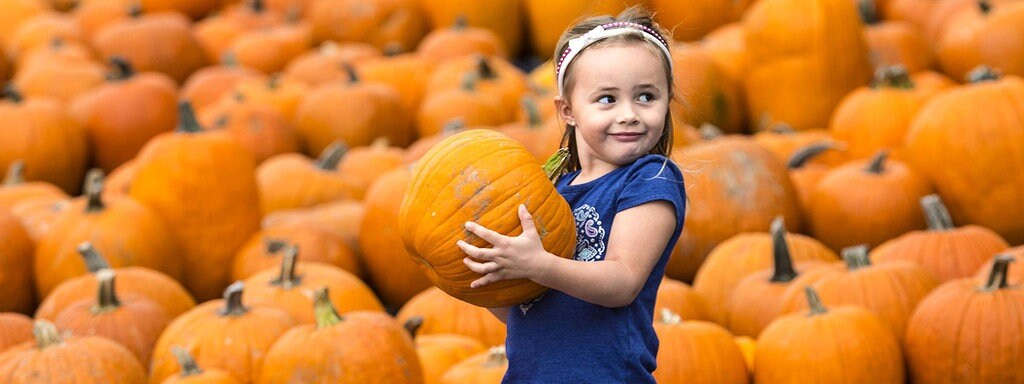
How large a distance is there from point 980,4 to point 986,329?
3.31 metres

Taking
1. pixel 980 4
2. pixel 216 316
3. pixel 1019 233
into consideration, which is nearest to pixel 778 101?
pixel 980 4

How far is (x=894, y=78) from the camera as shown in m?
6.49

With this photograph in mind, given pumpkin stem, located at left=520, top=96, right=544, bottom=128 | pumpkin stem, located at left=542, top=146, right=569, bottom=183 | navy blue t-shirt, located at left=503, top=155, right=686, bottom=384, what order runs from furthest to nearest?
pumpkin stem, located at left=520, top=96, right=544, bottom=128 < pumpkin stem, located at left=542, top=146, right=569, bottom=183 < navy blue t-shirt, located at left=503, top=155, right=686, bottom=384

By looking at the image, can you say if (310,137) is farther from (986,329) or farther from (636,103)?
(636,103)

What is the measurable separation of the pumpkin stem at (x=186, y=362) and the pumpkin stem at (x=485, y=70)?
155 inches

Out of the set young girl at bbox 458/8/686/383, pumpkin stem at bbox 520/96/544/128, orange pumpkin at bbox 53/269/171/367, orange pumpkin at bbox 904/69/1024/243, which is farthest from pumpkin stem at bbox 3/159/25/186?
young girl at bbox 458/8/686/383

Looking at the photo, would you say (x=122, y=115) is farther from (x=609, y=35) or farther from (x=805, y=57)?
(x=609, y=35)

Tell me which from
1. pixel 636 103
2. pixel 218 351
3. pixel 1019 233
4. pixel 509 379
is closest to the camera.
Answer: pixel 636 103

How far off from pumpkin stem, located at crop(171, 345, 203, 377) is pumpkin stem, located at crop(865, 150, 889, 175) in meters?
3.10

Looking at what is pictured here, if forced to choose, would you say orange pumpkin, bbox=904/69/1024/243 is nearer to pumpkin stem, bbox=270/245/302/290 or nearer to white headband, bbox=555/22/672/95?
pumpkin stem, bbox=270/245/302/290

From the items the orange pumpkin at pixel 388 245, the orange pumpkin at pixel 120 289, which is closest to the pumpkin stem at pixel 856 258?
the orange pumpkin at pixel 388 245

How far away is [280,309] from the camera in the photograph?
4.65 metres

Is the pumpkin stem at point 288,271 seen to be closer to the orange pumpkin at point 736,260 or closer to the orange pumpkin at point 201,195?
the orange pumpkin at point 201,195

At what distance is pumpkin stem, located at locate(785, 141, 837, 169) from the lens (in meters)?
6.21
